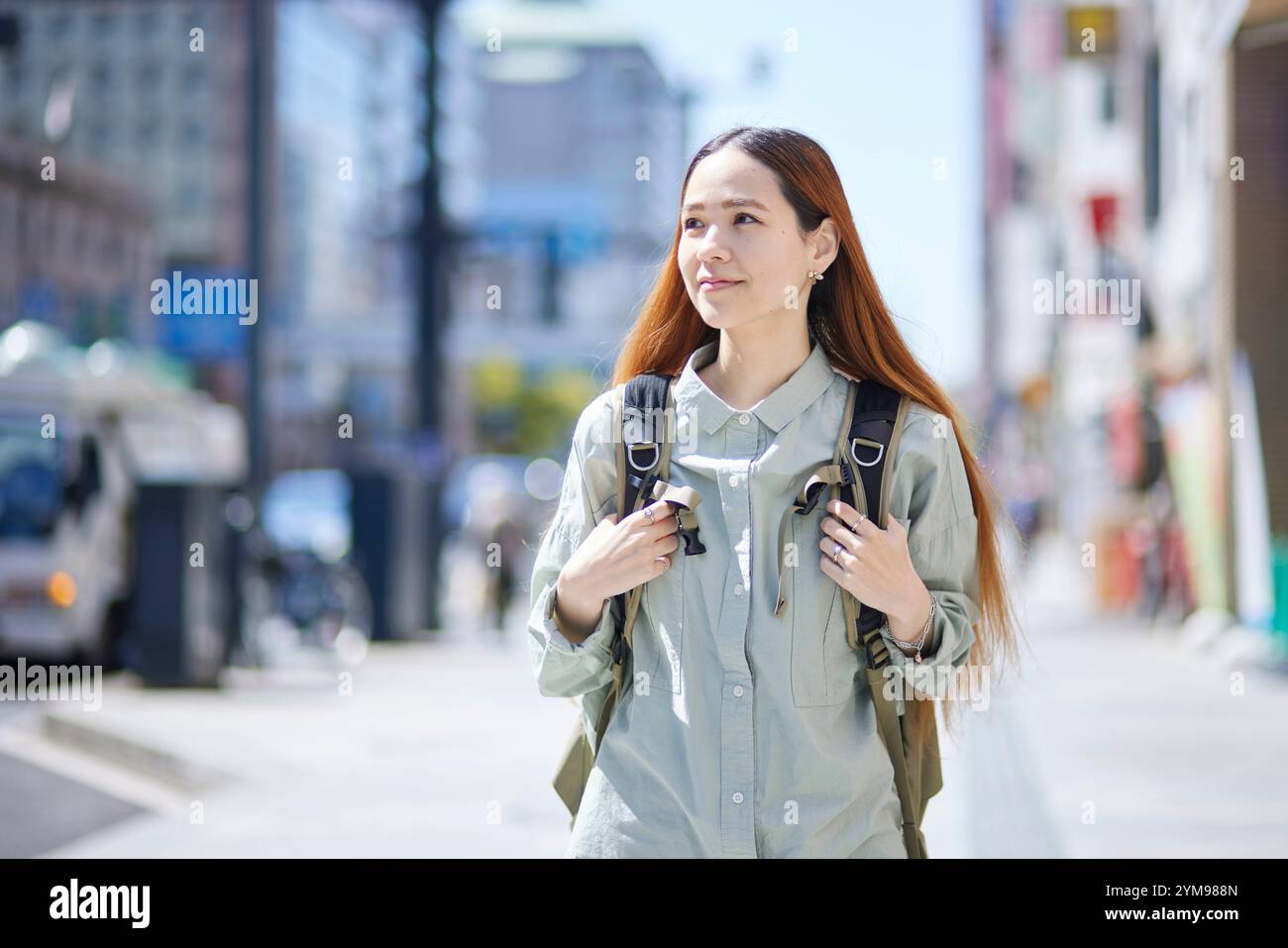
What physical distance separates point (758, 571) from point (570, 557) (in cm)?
30

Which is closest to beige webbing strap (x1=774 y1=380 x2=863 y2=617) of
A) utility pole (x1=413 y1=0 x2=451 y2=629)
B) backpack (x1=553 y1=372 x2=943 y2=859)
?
backpack (x1=553 y1=372 x2=943 y2=859)

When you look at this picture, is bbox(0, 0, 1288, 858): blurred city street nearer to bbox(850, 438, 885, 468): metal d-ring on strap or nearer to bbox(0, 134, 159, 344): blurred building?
bbox(850, 438, 885, 468): metal d-ring on strap

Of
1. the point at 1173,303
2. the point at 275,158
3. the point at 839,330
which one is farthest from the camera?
the point at 275,158

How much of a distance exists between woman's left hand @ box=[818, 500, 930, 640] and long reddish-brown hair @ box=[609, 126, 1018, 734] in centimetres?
27

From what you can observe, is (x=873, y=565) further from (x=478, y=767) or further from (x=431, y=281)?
(x=431, y=281)

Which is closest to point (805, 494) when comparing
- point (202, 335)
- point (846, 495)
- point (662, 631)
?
point (846, 495)

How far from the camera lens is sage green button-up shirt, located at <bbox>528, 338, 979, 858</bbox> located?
2.43 metres

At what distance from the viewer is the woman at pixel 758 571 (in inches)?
95.7

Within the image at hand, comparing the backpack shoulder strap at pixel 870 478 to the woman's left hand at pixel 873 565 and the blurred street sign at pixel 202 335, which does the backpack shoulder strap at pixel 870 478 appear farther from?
the blurred street sign at pixel 202 335

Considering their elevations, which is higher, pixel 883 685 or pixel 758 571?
pixel 758 571

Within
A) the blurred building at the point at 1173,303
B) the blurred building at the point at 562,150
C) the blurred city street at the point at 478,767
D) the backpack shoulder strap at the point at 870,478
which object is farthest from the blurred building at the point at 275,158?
the backpack shoulder strap at the point at 870,478

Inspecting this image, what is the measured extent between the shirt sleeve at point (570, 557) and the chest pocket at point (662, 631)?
0.16 feet

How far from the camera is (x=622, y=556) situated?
95.4 inches

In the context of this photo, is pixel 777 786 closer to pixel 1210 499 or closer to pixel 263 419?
pixel 263 419
